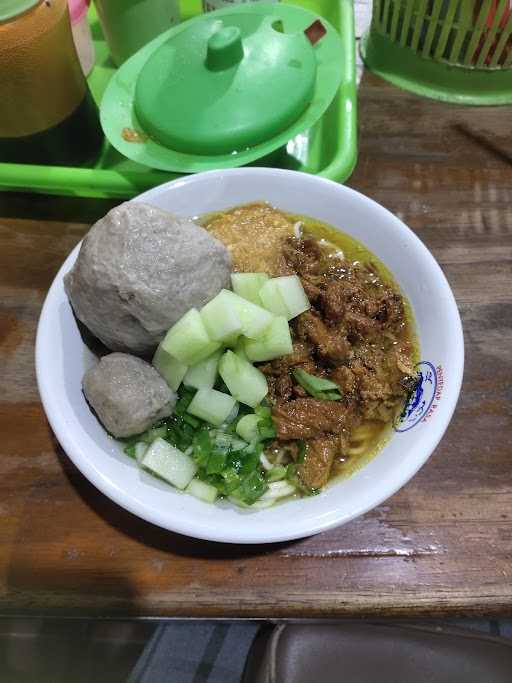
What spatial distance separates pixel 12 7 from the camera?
1647mm

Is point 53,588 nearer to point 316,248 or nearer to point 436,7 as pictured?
point 316,248

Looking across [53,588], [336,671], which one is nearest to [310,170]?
[53,588]

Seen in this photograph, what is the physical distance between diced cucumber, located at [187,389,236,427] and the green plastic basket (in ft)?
6.04

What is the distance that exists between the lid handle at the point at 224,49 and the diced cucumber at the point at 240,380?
3.54ft

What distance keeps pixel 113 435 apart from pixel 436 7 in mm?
2206

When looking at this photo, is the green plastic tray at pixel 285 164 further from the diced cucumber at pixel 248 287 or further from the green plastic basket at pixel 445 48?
the diced cucumber at pixel 248 287

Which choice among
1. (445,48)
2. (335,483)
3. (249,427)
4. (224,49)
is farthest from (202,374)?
(445,48)

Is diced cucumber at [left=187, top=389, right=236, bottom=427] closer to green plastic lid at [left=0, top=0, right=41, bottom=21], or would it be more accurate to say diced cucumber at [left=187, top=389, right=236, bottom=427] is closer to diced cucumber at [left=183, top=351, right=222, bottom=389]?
diced cucumber at [left=183, top=351, right=222, bottom=389]

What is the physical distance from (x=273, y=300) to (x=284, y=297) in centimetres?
4

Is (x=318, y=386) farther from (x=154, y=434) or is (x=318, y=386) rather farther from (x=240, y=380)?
(x=154, y=434)

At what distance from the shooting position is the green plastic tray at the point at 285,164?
6.30ft

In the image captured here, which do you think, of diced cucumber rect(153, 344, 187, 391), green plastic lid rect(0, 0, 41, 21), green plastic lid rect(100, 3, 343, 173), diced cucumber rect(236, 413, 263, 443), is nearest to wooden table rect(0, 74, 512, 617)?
diced cucumber rect(236, 413, 263, 443)

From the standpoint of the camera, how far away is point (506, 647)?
6.11ft

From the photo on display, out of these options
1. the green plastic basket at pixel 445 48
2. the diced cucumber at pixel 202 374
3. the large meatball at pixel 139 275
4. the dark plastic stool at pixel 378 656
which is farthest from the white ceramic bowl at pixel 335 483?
the green plastic basket at pixel 445 48
